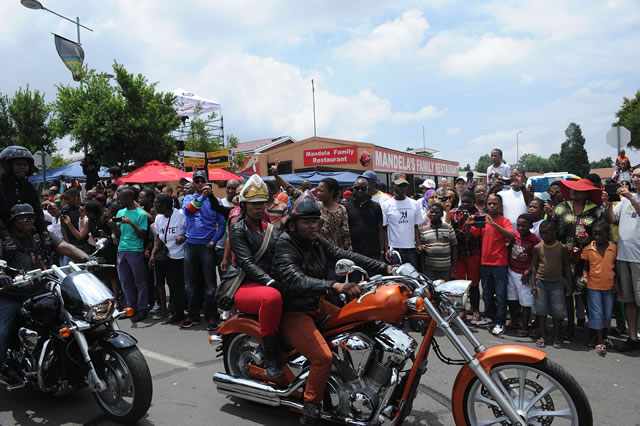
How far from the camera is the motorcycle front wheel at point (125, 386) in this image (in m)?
3.24

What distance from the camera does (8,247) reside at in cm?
399

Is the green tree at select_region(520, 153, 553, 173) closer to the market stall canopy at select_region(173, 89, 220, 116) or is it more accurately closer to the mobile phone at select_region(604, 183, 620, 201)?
the market stall canopy at select_region(173, 89, 220, 116)

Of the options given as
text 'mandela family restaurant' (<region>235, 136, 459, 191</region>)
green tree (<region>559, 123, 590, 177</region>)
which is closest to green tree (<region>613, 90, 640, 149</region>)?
text 'mandela family restaurant' (<region>235, 136, 459, 191</region>)

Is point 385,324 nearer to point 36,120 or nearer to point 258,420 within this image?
point 258,420

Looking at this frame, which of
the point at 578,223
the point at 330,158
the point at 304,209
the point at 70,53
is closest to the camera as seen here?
the point at 304,209

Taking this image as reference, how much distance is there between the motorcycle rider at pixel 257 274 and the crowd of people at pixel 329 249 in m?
0.01

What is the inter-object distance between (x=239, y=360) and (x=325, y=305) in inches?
37.4

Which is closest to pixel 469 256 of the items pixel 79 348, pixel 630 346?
pixel 630 346

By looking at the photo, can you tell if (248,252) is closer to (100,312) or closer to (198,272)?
(100,312)

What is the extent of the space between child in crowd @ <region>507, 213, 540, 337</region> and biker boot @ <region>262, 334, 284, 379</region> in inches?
139

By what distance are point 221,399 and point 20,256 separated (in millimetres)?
2427

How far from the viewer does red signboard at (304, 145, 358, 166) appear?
84.0ft

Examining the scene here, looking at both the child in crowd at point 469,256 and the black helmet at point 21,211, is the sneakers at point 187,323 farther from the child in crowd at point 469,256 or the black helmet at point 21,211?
the child in crowd at point 469,256

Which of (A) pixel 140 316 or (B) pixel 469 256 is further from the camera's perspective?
(A) pixel 140 316
